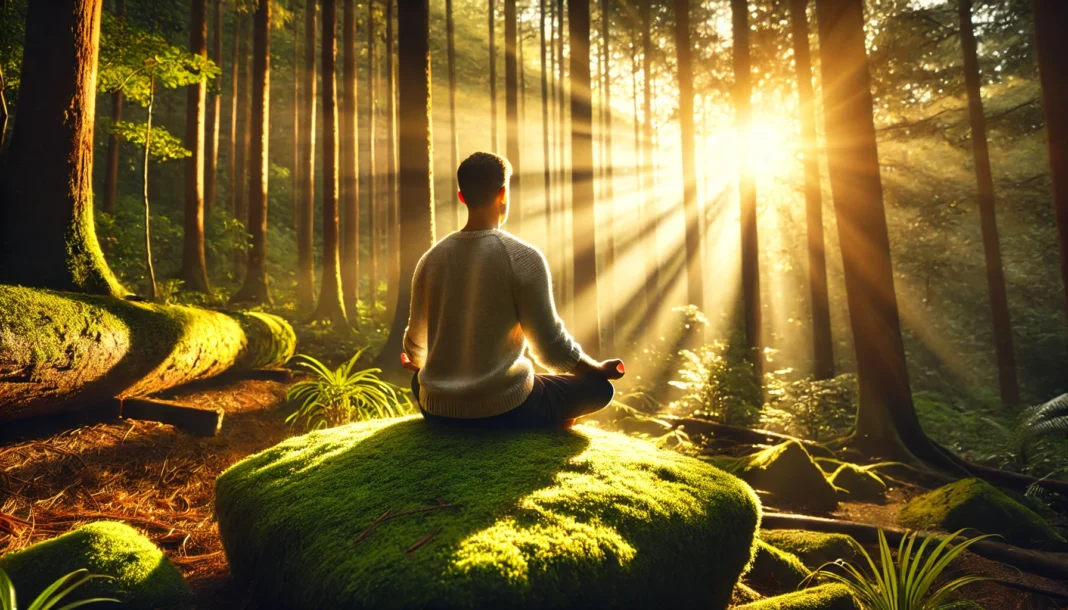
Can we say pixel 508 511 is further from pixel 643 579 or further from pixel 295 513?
pixel 295 513

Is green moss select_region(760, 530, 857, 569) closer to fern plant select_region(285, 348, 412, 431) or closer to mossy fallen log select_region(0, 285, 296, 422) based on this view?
fern plant select_region(285, 348, 412, 431)

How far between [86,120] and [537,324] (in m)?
6.14

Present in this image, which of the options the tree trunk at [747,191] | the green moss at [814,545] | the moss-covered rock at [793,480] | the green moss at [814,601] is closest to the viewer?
the green moss at [814,601]

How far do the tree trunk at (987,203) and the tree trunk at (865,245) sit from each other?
9.30 meters

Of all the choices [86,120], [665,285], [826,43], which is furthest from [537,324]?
[665,285]

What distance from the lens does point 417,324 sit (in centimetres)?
321

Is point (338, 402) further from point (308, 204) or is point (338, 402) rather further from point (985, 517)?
point (308, 204)

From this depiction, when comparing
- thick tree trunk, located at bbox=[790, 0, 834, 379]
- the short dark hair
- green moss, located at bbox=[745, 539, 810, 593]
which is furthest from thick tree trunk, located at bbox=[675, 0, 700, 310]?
the short dark hair

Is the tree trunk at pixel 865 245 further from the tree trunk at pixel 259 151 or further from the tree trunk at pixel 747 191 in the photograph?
the tree trunk at pixel 259 151

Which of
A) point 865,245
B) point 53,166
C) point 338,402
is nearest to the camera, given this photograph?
point 53,166

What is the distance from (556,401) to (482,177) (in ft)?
4.53

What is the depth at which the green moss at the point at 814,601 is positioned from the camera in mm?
2572

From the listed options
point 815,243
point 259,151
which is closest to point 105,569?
point 259,151

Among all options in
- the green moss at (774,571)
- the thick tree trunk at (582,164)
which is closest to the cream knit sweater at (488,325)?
the green moss at (774,571)
